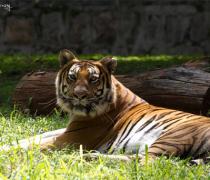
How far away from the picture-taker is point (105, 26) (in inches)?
531

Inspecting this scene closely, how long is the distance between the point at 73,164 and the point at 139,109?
5.71 ft

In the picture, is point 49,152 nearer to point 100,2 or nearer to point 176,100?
point 176,100

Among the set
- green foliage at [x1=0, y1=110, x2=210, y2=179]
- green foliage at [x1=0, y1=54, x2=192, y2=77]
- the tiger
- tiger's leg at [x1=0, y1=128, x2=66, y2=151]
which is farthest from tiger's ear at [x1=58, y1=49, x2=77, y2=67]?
green foliage at [x1=0, y1=54, x2=192, y2=77]

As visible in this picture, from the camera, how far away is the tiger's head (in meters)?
6.04

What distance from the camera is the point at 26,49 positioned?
13.4 m

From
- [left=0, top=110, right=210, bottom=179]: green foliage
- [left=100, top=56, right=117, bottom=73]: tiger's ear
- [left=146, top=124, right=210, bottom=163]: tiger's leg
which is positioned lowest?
[left=146, top=124, right=210, bottom=163]: tiger's leg

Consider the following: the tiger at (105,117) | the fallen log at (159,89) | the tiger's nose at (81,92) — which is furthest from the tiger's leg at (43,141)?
the fallen log at (159,89)

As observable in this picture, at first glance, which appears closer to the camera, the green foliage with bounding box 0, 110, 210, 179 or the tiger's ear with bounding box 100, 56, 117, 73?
the green foliage with bounding box 0, 110, 210, 179

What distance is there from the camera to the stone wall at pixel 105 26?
43.8ft

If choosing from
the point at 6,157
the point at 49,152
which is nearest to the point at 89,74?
the point at 49,152

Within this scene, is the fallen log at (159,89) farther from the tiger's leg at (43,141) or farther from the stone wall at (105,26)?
the stone wall at (105,26)

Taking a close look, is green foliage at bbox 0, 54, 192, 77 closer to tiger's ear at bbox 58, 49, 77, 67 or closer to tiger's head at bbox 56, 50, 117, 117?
tiger's ear at bbox 58, 49, 77, 67

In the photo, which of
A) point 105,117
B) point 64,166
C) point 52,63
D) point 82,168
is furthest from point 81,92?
point 52,63

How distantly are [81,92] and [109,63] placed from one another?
52 centimetres
